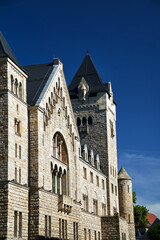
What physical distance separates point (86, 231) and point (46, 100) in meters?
20.4

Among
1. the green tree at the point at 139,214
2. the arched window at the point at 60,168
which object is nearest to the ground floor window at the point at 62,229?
the arched window at the point at 60,168

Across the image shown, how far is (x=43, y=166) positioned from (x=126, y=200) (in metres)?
40.0

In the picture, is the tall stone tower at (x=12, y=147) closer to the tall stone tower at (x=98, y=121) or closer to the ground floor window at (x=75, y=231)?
the ground floor window at (x=75, y=231)

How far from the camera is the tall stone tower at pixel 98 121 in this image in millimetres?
66875

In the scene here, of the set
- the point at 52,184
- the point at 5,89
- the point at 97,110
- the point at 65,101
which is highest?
the point at 97,110

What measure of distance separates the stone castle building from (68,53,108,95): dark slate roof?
43.7 feet

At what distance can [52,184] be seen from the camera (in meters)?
38.7

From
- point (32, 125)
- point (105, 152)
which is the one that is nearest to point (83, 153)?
point (105, 152)

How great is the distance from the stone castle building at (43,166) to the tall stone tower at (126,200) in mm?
9914

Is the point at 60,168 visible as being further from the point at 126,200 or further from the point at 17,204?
the point at 126,200

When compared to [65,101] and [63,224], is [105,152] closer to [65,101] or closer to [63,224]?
[65,101]

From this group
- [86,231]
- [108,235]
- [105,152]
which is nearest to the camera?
[86,231]

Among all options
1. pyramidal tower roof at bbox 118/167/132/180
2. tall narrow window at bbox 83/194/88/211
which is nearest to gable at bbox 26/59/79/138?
tall narrow window at bbox 83/194/88/211

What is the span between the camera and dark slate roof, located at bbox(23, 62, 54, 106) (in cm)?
3642
